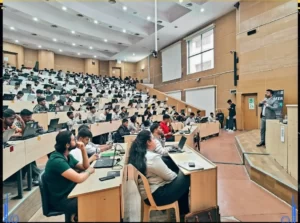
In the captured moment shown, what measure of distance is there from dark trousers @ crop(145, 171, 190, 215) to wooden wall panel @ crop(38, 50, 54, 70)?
16415 millimetres

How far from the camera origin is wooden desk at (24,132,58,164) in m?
3.14

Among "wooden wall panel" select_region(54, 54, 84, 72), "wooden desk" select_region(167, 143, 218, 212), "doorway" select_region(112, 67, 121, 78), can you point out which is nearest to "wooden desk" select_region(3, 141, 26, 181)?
"wooden desk" select_region(167, 143, 218, 212)

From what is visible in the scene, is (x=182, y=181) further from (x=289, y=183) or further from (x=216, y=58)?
(x=216, y=58)

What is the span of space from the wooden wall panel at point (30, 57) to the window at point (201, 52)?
11033mm

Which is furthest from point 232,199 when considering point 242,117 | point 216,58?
point 216,58

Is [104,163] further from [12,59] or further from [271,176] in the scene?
[12,59]

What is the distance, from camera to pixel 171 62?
14.6 metres

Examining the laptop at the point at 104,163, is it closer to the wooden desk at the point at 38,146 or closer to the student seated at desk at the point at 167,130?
the wooden desk at the point at 38,146

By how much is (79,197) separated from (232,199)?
6.94ft

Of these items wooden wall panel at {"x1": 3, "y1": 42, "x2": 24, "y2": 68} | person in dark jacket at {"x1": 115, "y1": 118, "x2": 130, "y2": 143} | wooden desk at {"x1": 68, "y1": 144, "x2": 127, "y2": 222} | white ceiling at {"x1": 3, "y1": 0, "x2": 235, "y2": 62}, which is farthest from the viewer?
wooden wall panel at {"x1": 3, "y1": 42, "x2": 24, "y2": 68}

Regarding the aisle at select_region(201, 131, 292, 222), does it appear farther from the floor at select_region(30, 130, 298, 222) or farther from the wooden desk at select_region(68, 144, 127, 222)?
the wooden desk at select_region(68, 144, 127, 222)

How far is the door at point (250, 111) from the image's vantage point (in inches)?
344

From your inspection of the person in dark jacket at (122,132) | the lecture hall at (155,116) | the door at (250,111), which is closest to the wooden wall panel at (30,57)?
the lecture hall at (155,116)

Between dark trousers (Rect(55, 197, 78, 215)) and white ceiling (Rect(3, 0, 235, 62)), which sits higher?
white ceiling (Rect(3, 0, 235, 62))
